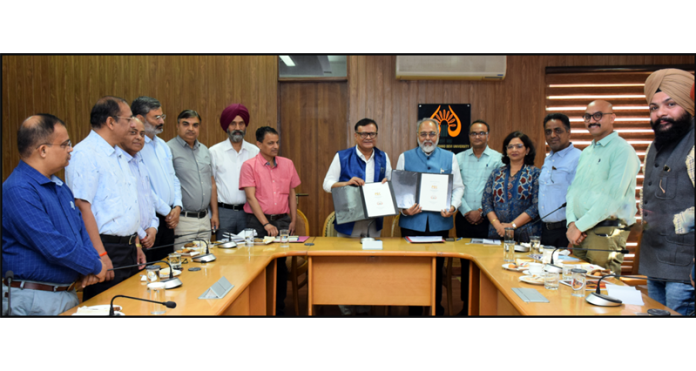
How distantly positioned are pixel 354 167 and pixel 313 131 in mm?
1905

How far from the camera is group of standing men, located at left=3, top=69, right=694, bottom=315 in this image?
1.66 metres

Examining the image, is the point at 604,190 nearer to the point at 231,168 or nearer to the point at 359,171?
the point at 359,171

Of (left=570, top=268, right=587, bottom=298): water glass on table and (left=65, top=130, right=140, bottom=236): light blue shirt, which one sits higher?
(left=65, top=130, right=140, bottom=236): light blue shirt

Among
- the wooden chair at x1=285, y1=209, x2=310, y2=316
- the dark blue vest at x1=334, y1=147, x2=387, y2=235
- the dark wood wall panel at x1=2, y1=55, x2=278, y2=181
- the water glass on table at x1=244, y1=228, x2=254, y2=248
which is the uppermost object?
the dark wood wall panel at x1=2, y1=55, x2=278, y2=181

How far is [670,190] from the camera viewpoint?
1651 mm

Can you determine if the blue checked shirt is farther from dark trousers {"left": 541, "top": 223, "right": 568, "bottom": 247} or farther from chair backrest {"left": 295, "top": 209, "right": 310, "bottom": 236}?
dark trousers {"left": 541, "top": 223, "right": 568, "bottom": 247}

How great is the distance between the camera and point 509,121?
488 cm

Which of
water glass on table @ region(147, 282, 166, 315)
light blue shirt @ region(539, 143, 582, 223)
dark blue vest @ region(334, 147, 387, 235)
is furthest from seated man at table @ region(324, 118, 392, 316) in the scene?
water glass on table @ region(147, 282, 166, 315)

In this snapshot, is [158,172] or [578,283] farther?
[158,172]

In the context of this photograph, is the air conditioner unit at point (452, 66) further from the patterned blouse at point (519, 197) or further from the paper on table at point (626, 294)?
the paper on table at point (626, 294)

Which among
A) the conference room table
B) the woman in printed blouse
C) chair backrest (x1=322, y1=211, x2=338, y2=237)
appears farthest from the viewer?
chair backrest (x1=322, y1=211, x2=338, y2=237)

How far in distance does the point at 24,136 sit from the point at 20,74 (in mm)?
4767

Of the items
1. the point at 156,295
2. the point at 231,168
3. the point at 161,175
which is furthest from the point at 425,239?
the point at 161,175

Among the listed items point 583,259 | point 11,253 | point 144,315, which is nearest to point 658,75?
point 583,259
